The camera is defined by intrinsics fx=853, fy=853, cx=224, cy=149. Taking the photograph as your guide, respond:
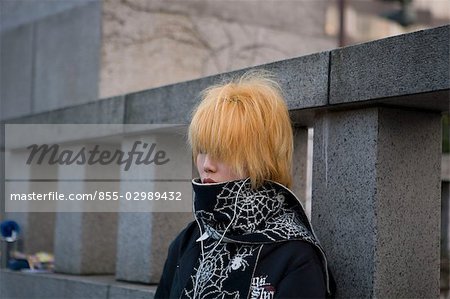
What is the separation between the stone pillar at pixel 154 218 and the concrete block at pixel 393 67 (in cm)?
143

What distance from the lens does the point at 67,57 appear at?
6309 mm

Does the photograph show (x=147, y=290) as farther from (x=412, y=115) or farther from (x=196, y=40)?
(x=196, y=40)

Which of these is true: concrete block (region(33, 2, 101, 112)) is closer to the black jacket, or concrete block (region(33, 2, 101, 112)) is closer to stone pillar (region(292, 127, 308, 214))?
stone pillar (region(292, 127, 308, 214))

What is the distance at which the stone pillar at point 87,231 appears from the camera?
4902 mm

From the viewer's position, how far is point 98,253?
16.3 feet

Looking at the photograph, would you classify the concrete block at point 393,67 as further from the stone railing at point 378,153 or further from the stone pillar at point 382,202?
the stone pillar at point 382,202

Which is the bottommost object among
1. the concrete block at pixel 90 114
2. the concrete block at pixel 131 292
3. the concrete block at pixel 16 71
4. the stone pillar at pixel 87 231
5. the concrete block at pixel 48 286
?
the concrete block at pixel 48 286

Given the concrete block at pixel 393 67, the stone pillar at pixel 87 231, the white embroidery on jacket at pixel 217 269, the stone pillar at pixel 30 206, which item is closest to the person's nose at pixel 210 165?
the white embroidery on jacket at pixel 217 269

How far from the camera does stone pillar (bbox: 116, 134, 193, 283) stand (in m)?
4.26

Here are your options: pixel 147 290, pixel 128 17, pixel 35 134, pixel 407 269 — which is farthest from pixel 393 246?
pixel 128 17

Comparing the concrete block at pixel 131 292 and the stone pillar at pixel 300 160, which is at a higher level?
the stone pillar at pixel 300 160

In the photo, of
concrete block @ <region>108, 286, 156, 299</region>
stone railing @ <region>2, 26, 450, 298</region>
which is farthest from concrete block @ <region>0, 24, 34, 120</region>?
stone railing @ <region>2, 26, 450, 298</region>

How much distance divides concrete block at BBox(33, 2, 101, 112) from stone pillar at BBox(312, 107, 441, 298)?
10.7ft

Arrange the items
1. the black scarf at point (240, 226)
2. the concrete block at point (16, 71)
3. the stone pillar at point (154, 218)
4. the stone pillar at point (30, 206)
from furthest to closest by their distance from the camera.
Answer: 1. the concrete block at point (16, 71)
2. the stone pillar at point (30, 206)
3. the stone pillar at point (154, 218)
4. the black scarf at point (240, 226)
